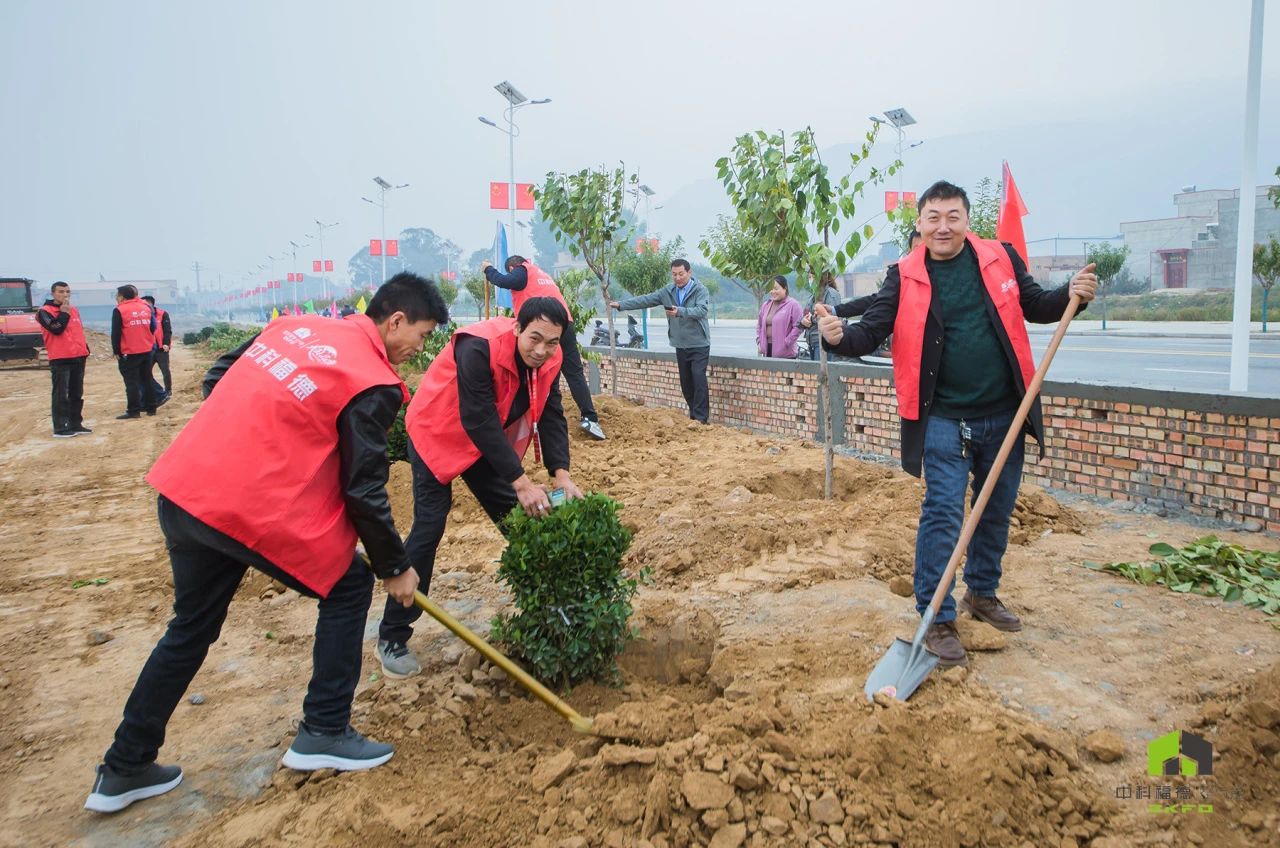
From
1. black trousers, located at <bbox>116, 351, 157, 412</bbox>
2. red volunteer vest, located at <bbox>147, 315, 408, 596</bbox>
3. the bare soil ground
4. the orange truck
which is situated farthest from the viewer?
the orange truck

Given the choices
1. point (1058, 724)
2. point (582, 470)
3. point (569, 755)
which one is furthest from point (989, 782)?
point (582, 470)

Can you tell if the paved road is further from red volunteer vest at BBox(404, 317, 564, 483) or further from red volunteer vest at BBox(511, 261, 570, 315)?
red volunteer vest at BBox(404, 317, 564, 483)

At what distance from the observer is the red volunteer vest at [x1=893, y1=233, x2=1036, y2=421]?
3535 mm

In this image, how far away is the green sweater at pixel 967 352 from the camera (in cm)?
353

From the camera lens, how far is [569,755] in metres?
2.90

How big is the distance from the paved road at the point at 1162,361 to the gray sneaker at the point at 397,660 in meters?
10.3

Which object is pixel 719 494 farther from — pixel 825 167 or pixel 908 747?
pixel 908 747

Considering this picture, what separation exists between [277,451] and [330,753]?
3.39 ft

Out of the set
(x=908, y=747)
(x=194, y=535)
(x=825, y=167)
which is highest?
(x=825, y=167)

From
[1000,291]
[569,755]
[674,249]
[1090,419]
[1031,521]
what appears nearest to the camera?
[569,755]

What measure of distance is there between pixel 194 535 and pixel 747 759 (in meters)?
1.75

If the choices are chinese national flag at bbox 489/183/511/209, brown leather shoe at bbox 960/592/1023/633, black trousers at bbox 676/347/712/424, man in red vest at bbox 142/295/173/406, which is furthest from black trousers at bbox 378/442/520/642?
chinese national flag at bbox 489/183/511/209

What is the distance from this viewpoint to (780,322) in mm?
10258

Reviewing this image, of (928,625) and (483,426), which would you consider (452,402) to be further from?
(928,625)
